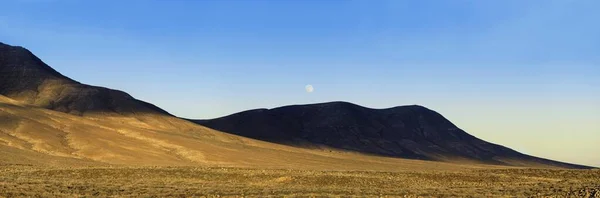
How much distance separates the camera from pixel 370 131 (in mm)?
167750

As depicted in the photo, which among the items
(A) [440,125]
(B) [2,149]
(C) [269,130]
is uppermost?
(A) [440,125]

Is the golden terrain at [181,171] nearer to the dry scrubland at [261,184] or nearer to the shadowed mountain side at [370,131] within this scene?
the dry scrubland at [261,184]

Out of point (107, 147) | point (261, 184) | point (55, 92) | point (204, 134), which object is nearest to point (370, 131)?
point (204, 134)

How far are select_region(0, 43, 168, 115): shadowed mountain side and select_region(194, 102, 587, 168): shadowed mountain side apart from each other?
3699cm

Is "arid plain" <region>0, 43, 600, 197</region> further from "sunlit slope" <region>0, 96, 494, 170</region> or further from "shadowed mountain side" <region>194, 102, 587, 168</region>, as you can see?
"shadowed mountain side" <region>194, 102, 587, 168</region>

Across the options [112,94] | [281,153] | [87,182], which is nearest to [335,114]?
[112,94]

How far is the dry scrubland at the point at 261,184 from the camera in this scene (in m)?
26.3

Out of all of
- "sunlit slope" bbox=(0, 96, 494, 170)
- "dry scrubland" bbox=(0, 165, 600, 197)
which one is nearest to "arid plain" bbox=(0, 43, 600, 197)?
"dry scrubland" bbox=(0, 165, 600, 197)

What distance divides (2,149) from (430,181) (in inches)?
1740

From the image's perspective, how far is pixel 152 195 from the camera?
25.0m

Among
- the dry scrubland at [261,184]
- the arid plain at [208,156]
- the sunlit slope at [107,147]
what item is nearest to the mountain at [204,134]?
the sunlit slope at [107,147]

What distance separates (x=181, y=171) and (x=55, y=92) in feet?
314

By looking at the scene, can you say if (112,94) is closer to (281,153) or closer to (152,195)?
(281,153)

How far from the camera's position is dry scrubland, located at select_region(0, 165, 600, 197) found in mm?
26344
